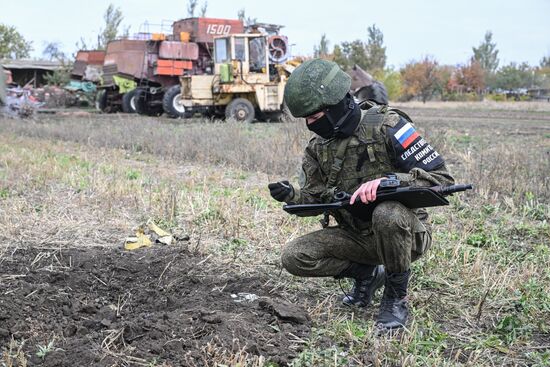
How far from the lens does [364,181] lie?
11.1ft

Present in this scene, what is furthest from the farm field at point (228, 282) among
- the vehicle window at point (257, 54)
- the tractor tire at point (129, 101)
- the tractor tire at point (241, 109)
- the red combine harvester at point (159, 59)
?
the tractor tire at point (129, 101)

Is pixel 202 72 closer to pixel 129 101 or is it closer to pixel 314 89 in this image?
pixel 129 101

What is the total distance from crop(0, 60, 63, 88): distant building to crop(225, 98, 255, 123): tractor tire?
65.2 ft

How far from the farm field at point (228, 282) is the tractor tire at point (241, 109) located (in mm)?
11408

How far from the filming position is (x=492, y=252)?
4484 mm

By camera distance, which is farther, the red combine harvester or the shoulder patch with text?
the red combine harvester

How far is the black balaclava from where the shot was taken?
328 cm

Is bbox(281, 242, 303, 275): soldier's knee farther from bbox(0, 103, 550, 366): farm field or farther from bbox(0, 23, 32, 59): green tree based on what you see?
bbox(0, 23, 32, 59): green tree

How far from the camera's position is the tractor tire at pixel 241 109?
61.0 feet

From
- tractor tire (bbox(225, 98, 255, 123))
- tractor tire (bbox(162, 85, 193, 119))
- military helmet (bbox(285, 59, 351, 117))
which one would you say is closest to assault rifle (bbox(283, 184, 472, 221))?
military helmet (bbox(285, 59, 351, 117))

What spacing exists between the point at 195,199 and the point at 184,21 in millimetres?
17858

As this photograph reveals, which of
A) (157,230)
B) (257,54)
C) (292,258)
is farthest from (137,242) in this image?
(257,54)

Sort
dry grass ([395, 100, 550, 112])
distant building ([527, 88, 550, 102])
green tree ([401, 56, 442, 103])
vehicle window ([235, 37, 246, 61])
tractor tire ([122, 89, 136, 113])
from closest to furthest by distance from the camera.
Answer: vehicle window ([235, 37, 246, 61]), tractor tire ([122, 89, 136, 113]), dry grass ([395, 100, 550, 112]), distant building ([527, 88, 550, 102]), green tree ([401, 56, 442, 103])

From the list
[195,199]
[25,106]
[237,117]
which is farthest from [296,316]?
[25,106]
